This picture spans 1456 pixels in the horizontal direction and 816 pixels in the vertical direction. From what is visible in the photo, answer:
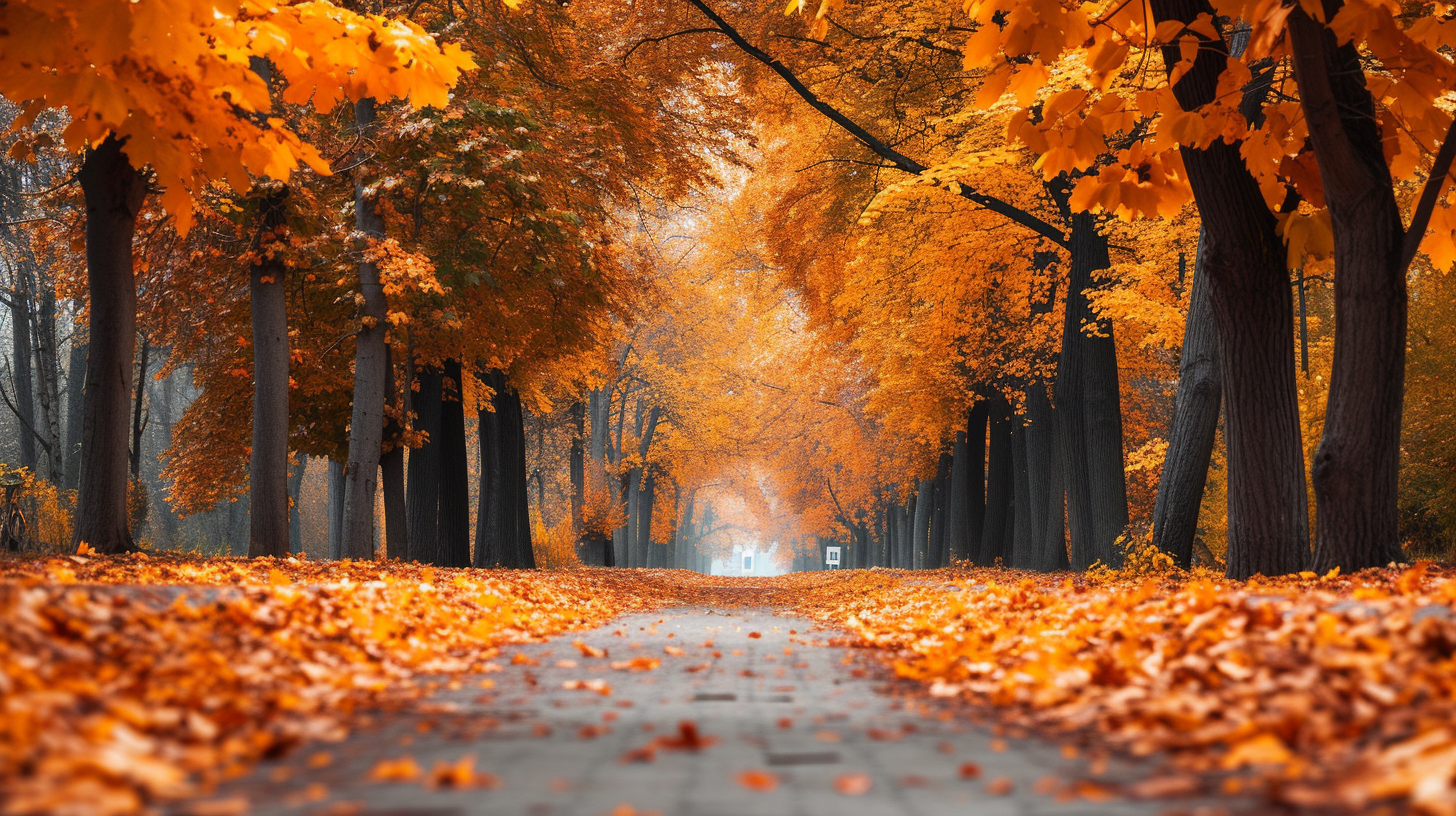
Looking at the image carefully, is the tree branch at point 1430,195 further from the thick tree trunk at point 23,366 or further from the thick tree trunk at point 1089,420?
the thick tree trunk at point 23,366

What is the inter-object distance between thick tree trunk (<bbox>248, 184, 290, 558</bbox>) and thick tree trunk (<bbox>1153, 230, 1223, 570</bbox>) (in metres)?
10.1

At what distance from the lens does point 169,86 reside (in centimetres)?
583

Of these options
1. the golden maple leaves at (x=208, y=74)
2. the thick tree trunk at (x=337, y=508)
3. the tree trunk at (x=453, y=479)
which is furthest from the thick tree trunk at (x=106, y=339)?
the tree trunk at (x=453, y=479)

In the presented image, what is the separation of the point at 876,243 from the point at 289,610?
13501 millimetres

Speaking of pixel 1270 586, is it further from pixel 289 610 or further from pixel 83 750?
pixel 83 750

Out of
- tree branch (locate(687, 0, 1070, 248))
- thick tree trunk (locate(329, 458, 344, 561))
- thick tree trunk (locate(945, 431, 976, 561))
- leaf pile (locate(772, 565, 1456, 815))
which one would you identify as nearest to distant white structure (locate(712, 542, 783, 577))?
thick tree trunk (locate(945, 431, 976, 561))

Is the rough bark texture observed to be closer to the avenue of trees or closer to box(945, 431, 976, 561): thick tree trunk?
the avenue of trees

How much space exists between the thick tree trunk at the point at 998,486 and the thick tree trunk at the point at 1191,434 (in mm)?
9248

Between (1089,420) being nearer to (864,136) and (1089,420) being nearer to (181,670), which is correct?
(864,136)

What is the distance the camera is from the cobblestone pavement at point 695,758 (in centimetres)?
254

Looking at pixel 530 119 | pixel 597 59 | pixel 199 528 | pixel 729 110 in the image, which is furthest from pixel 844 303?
pixel 199 528

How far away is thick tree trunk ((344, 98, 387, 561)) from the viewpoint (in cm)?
1259

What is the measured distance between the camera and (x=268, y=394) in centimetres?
1096

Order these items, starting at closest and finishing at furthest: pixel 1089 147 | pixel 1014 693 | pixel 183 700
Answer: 1. pixel 183 700
2. pixel 1014 693
3. pixel 1089 147
